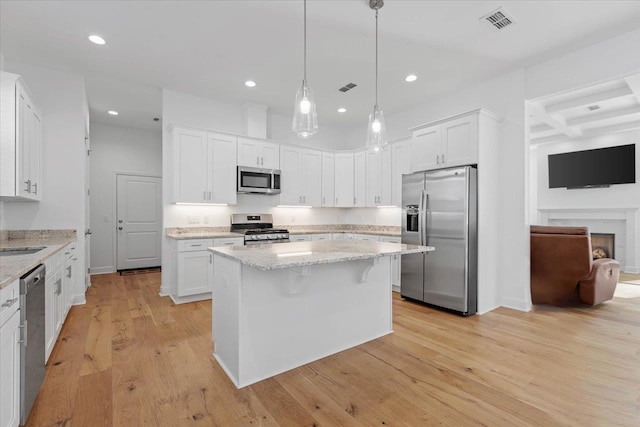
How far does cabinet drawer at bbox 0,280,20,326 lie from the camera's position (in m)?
1.52

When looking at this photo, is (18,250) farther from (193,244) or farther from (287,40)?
(287,40)

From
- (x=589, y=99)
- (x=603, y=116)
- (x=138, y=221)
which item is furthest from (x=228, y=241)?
(x=603, y=116)

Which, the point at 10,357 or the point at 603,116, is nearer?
the point at 10,357

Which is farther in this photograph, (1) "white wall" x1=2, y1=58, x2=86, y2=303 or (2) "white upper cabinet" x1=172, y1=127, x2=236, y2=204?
(2) "white upper cabinet" x1=172, y1=127, x2=236, y2=204

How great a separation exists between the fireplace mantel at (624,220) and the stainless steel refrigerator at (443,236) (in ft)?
15.7

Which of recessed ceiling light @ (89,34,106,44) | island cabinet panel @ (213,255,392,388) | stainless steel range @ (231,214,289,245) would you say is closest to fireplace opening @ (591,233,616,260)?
island cabinet panel @ (213,255,392,388)

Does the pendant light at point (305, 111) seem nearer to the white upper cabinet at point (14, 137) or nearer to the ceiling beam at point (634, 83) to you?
the white upper cabinet at point (14, 137)

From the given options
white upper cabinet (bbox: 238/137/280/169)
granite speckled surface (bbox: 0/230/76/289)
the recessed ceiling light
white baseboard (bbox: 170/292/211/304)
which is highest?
the recessed ceiling light

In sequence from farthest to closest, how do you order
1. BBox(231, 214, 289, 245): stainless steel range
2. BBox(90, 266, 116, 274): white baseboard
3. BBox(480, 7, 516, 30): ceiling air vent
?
1. BBox(90, 266, 116, 274): white baseboard
2. BBox(231, 214, 289, 245): stainless steel range
3. BBox(480, 7, 516, 30): ceiling air vent

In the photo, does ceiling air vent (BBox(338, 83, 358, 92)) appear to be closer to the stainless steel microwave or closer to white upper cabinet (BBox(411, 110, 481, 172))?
white upper cabinet (BBox(411, 110, 481, 172))

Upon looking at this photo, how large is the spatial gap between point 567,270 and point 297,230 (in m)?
4.17

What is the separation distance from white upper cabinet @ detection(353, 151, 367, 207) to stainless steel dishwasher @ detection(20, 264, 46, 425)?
4664 millimetres

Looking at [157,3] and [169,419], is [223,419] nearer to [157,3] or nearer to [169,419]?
[169,419]

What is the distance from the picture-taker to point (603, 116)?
17.7ft
